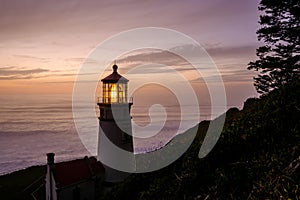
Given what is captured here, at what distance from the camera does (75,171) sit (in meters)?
20.0

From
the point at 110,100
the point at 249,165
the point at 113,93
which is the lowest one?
the point at 249,165

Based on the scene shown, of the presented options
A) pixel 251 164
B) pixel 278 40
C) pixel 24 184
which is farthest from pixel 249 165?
pixel 24 184

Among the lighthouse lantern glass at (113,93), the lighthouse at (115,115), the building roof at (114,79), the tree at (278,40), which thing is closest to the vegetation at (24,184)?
the lighthouse at (115,115)

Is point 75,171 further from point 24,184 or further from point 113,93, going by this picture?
point 24,184

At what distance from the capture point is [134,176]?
7004 mm

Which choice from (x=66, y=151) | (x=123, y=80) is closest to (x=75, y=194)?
(x=123, y=80)

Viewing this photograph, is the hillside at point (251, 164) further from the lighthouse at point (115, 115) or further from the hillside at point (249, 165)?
the lighthouse at point (115, 115)

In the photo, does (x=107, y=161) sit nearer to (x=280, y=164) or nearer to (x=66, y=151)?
(x=280, y=164)

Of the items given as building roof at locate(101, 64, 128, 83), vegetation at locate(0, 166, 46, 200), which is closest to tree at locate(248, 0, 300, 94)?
building roof at locate(101, 64, 128, 83)

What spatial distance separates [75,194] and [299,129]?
1753 cm

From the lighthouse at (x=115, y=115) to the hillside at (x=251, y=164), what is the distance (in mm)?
13230

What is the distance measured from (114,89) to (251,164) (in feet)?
53.4

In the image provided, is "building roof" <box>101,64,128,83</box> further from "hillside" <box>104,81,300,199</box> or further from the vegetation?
"hillside" <box>104,81,300,199</box>

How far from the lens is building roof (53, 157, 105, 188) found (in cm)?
1864
